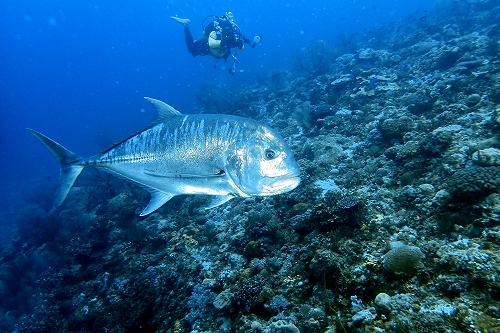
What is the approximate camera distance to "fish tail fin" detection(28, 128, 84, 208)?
3918mm

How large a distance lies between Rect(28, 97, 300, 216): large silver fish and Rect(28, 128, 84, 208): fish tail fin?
1.66ft

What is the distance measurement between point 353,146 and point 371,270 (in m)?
4.68

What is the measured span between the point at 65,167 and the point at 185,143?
253 cm

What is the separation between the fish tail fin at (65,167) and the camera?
392 centimetres

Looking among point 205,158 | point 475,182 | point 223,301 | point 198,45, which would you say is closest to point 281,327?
point 223,301

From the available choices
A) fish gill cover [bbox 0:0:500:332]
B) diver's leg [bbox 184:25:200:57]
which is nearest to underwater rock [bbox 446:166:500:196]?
fish gill cover [bbox 0:0:500:332]

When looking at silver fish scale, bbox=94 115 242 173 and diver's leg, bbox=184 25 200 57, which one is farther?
diver's leg, bbox=184 25 200 57

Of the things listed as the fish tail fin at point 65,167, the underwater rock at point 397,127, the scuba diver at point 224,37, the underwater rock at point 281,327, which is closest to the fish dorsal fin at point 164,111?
the fish tail fin at point 65,167

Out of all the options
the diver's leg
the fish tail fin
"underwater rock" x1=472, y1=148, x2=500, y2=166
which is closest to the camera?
"underwater rock" x1=472, y1=148, x2=500, y2=166

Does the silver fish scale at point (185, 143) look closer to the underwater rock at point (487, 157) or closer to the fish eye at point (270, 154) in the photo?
the fish eye at point (270, 154)

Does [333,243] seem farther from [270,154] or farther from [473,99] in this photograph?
[473,99]

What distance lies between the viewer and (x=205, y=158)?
2895mm

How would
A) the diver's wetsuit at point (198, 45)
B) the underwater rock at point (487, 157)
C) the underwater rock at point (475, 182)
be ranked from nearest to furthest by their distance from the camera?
the underwater rock at point (475, 182) < the underwater rock at point (487, 157) < the diver's wetsuit at point (198, 45)

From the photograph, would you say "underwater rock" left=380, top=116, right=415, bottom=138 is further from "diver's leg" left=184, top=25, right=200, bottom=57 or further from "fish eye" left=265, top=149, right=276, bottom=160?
"diver's leg" left=184, top=25, right=200, bottom=57
